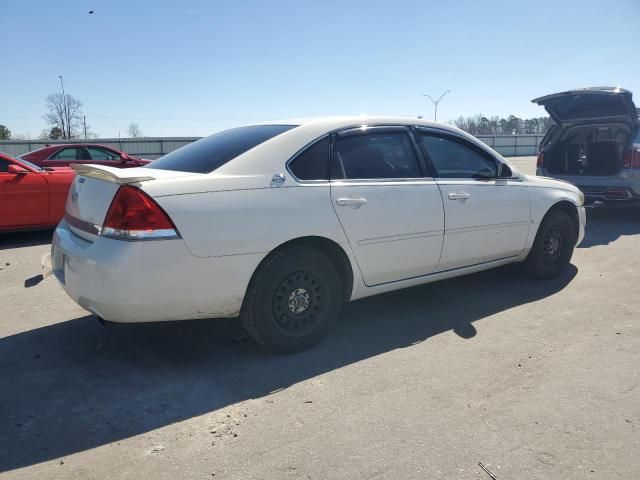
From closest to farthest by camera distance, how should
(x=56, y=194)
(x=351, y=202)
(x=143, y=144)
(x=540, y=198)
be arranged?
(x=351, y=202), (x=540, y=198), (x=56, y=194), (x=143, y=144)

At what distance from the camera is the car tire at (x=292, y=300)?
10.5 ft

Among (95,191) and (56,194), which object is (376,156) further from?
(56,194)

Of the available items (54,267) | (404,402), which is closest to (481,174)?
(404,402)

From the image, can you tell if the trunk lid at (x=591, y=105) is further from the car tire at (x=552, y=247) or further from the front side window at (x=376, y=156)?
the front side window at (x=376, y=156)

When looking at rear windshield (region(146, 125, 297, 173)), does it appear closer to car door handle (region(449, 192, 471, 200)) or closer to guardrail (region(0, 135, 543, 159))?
car door handle (region(449, 192, 471, 200))

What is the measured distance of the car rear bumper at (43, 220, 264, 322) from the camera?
2816mm

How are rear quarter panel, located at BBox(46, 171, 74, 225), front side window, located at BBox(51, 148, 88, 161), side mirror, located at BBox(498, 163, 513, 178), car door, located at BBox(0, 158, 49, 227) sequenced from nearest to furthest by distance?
side mirror, located at BBox(498, 163, 513, 178)
car door, located at BBox(0, 158, 49, 227)
rear quarter panel, located at BBox(46, 171, 74, 225)
front side window, located at BBox(51, 148, 88, 161)

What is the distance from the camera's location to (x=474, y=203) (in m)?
4.23

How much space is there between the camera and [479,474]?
2223 mm

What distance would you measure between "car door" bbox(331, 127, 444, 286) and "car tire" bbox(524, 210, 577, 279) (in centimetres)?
148

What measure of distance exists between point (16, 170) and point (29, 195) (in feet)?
1.22

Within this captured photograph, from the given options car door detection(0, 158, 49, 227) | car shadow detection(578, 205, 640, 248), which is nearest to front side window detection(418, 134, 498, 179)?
car shadow detection(578, 205, 640, 248)

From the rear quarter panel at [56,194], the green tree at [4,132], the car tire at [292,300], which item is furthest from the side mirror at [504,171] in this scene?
the green tree at [4,132]

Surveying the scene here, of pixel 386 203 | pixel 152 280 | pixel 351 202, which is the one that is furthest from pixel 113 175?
pixel 386 203
